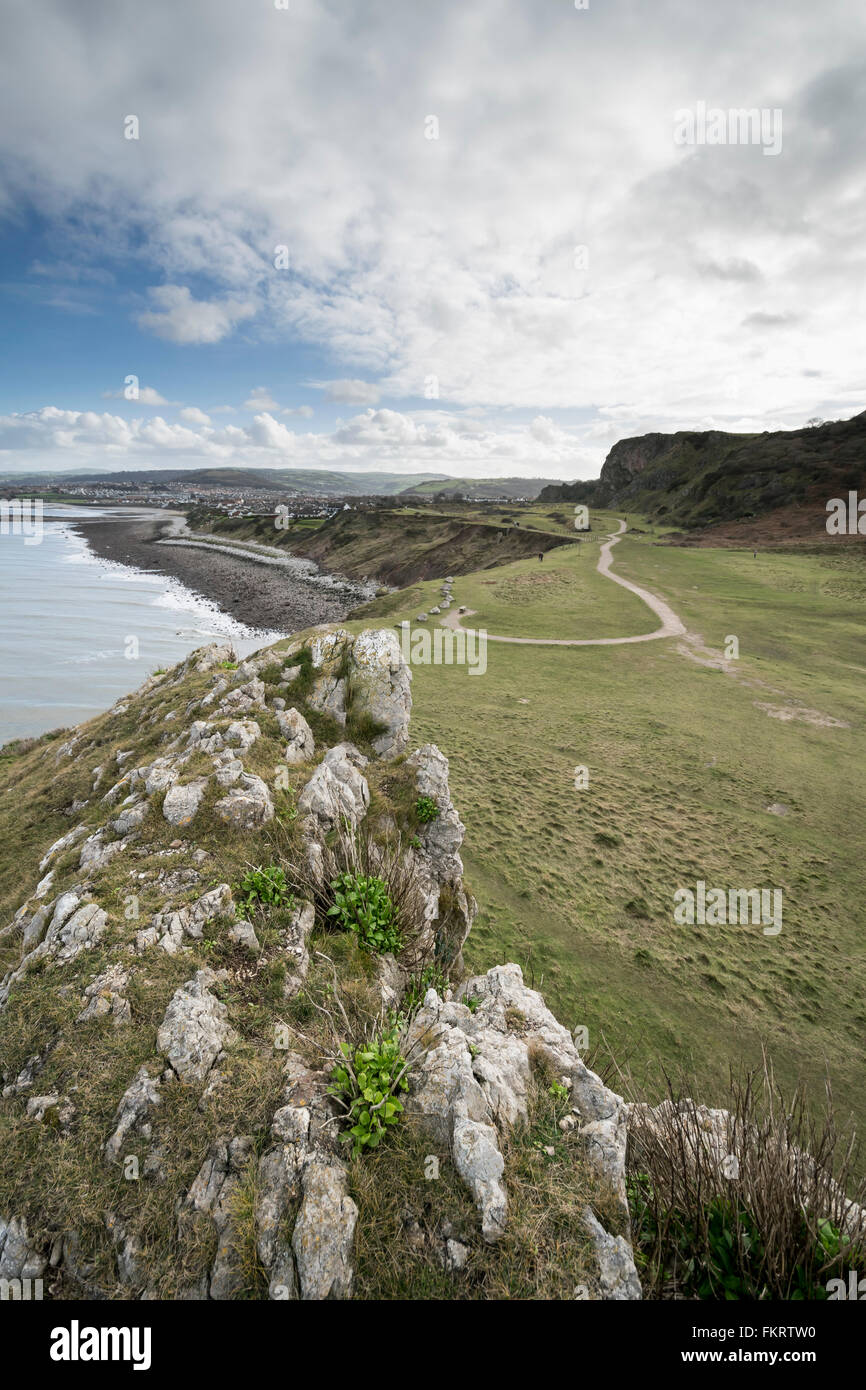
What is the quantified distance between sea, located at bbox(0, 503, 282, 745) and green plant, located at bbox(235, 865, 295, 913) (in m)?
25.4

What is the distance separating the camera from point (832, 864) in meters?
15.3

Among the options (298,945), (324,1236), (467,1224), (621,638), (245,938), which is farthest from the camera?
(621,638)

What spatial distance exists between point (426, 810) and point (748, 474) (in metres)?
118

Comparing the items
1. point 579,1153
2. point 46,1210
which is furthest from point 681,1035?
point 46,1210

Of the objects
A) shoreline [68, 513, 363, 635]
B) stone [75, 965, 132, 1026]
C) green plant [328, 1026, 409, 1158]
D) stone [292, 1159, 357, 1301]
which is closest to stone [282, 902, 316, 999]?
green plant [328, 1026, 409, 1158]

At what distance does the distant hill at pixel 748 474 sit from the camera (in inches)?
3398

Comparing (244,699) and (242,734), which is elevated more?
(244,699)

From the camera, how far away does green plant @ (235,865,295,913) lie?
6.50 m

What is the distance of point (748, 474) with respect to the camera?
324ft

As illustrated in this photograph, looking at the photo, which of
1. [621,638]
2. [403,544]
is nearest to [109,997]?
[621,638]

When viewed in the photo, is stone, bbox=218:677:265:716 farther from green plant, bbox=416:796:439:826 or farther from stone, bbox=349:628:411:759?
green plant, bbox=416:796:439:826

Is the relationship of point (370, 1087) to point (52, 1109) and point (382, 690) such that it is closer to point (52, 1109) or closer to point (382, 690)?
point (52, 1109)

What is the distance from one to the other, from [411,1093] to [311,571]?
10139 centimetres

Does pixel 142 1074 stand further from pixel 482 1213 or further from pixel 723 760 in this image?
pixel 723 760
